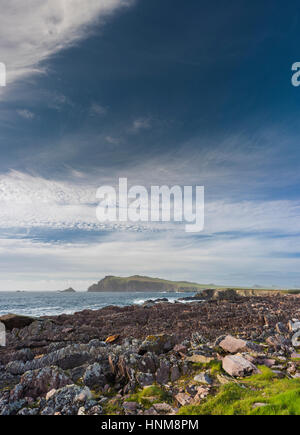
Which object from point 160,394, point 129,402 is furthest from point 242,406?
point 129,402

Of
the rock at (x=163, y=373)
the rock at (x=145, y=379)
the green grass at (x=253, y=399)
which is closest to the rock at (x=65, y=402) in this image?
the rock at (x=145, y=379)

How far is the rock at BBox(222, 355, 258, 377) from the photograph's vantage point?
973 cm

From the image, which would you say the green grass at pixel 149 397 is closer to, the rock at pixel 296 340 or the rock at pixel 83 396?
the rock at pixel 83 396

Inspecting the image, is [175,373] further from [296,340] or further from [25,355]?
[25,355]

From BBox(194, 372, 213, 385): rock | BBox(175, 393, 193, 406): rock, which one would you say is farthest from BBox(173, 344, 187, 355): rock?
BBox(175, 393, 193, 406): rock

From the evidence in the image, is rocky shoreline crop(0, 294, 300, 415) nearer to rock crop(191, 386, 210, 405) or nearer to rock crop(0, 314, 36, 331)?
rock crop(191, 386, 210, 405)

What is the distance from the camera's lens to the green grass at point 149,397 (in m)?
8.23

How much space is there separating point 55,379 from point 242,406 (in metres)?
7.81

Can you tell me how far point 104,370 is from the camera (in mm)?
11148

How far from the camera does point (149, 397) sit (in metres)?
8.48

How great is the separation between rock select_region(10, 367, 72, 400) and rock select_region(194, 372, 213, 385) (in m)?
5.62

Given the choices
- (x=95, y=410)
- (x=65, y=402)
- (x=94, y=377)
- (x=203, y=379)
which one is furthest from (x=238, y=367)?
(x=65, y=402)

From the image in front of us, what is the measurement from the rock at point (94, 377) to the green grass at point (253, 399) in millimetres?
4575
